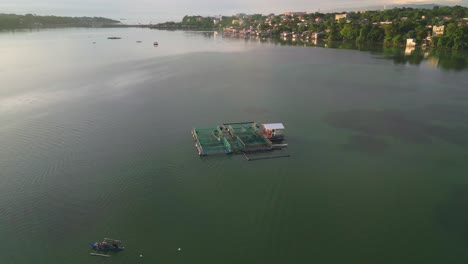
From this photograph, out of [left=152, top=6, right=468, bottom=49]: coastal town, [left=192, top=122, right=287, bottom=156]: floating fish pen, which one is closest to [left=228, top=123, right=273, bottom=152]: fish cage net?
[left=192, top=122, right=287, bottom=156]: floating fish pen

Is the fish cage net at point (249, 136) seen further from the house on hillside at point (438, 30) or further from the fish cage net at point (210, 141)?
the house on hillside at point (438, 30)

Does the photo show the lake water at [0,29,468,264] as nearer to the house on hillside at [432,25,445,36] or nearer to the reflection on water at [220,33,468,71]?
the reflection on water at [220,33,468,71]

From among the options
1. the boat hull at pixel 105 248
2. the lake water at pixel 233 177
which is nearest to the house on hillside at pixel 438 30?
the lake water at pixel 233 177

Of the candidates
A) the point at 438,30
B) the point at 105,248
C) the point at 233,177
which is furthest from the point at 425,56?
the point at 105,248

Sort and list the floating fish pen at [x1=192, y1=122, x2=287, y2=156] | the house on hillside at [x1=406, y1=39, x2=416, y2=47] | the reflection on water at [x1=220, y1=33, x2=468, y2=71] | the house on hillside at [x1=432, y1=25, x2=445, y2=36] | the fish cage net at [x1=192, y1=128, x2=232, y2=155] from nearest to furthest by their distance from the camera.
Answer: the fish cage net at [x1=192, y1=128, x2=232, y2=155] < the floating fish pen at [x1=192, y1=122, x2=287, y2=156] < the reflection on water at [x1=220, y1=33, x2=468, y2=71] < the house on hillside at [x1=406, y1=39, x2=416, y2=47] < the house on hillside at [x1=432, y1=25, x2=445, y2=36]

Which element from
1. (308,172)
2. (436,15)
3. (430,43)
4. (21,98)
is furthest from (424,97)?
(436,15)

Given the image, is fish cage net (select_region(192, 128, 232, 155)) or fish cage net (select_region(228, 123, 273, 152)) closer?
fish cage net (select_region(192, 128, 232, 155))

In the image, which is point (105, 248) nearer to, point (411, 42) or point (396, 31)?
point (411, 42)
